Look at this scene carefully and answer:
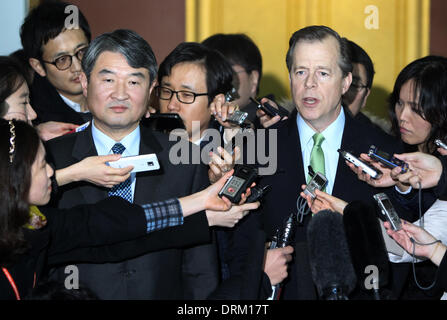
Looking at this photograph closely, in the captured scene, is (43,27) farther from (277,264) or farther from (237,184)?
(277,264)

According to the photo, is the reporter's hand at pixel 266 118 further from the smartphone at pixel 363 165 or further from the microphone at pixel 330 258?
the microphone at pixel 330 258

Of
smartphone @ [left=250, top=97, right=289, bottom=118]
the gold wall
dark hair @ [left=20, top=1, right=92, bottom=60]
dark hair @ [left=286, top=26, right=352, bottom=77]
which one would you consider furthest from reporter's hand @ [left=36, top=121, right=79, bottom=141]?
the gold wall

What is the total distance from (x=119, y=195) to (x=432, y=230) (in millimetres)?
1049

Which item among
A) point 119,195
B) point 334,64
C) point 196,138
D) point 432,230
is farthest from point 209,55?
point 432,230

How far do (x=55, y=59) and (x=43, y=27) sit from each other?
17 cm

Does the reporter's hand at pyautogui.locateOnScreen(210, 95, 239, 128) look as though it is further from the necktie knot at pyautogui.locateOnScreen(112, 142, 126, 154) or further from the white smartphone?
the white smartphone

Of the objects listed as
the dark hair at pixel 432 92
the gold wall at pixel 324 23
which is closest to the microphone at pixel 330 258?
the dark hair at pixel 432 92

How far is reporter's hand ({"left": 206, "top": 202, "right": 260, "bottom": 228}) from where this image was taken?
79.0 inches

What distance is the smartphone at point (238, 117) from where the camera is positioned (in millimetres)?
2383

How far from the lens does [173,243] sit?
195 cm

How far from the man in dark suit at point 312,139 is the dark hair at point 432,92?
39 centimetres

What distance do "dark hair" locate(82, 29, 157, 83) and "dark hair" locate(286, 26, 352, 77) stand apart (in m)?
0.55

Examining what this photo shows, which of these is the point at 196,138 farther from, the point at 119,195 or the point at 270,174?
the point at 119,195

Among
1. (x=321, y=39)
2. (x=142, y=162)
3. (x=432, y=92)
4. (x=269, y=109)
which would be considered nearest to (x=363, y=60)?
(x=432, y=92)
